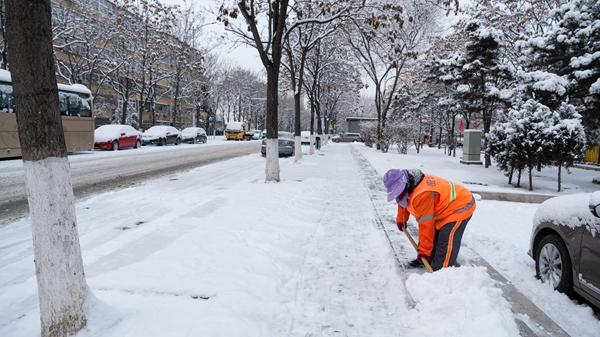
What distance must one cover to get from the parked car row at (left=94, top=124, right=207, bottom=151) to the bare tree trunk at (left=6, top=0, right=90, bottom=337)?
21.8 m

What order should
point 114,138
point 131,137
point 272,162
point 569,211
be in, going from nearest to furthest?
point 569,211
point 272,162
point 114,138
point 131,137

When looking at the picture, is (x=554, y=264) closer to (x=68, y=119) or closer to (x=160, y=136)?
(x=68, y=119)

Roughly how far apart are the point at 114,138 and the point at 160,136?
7071mm

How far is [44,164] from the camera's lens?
8.41 ft

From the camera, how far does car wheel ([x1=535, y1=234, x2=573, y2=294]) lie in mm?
3561

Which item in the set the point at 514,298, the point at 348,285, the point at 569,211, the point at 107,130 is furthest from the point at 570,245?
the point at 107,130

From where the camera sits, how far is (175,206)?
736 centimetres

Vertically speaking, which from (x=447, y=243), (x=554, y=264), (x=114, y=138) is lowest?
(x=554, y=264)

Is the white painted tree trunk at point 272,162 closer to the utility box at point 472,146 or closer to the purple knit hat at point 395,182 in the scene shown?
the purple knit hat at point 395,182

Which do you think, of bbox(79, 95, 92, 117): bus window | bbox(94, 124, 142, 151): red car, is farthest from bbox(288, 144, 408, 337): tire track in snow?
bbox(94, 124, 142, 151): red car

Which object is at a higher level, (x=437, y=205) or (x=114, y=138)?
(x=114, y=138)

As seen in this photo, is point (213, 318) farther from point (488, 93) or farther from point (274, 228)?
point (488, 93)

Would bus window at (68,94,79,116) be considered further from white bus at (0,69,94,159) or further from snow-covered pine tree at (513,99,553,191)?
snow-covered pine tree at (513,99,553,191)

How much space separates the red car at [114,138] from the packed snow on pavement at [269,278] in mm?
16590
